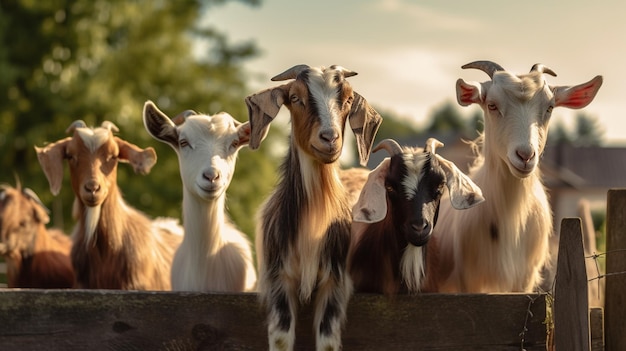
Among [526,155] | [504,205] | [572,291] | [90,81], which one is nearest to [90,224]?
[504,205]

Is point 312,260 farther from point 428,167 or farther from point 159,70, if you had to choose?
point 159,70

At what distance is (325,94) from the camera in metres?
3.31

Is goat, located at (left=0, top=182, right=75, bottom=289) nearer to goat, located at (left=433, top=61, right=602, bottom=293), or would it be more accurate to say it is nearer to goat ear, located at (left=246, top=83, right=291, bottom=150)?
goat ear, located at (left=246, top=83, right=291, bottom=150)

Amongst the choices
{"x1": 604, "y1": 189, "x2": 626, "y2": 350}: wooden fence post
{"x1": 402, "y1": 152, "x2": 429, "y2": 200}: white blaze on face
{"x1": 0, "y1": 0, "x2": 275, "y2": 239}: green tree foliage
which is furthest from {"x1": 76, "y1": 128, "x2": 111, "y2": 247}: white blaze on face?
{"x1": 0, "y1": 0, "x2": 275, "y2": 239}: green tree foliage

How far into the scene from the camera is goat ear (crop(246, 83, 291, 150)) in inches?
132

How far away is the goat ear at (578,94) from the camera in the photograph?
12.9ft

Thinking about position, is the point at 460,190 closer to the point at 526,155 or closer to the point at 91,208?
the point at 526,155

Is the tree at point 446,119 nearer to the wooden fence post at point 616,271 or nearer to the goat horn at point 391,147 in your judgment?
the wooden fence post at point 616,271

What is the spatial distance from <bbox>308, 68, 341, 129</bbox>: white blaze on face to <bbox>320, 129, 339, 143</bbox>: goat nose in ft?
0.09

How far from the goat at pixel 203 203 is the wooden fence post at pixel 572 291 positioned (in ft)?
5.13

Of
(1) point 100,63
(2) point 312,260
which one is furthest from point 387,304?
(1) point 100,63

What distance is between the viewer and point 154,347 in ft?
11.2

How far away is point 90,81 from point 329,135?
14712 mm

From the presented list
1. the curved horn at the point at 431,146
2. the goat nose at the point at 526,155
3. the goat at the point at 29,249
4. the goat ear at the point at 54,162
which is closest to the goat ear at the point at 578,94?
the goat nose at the point at 526,155
